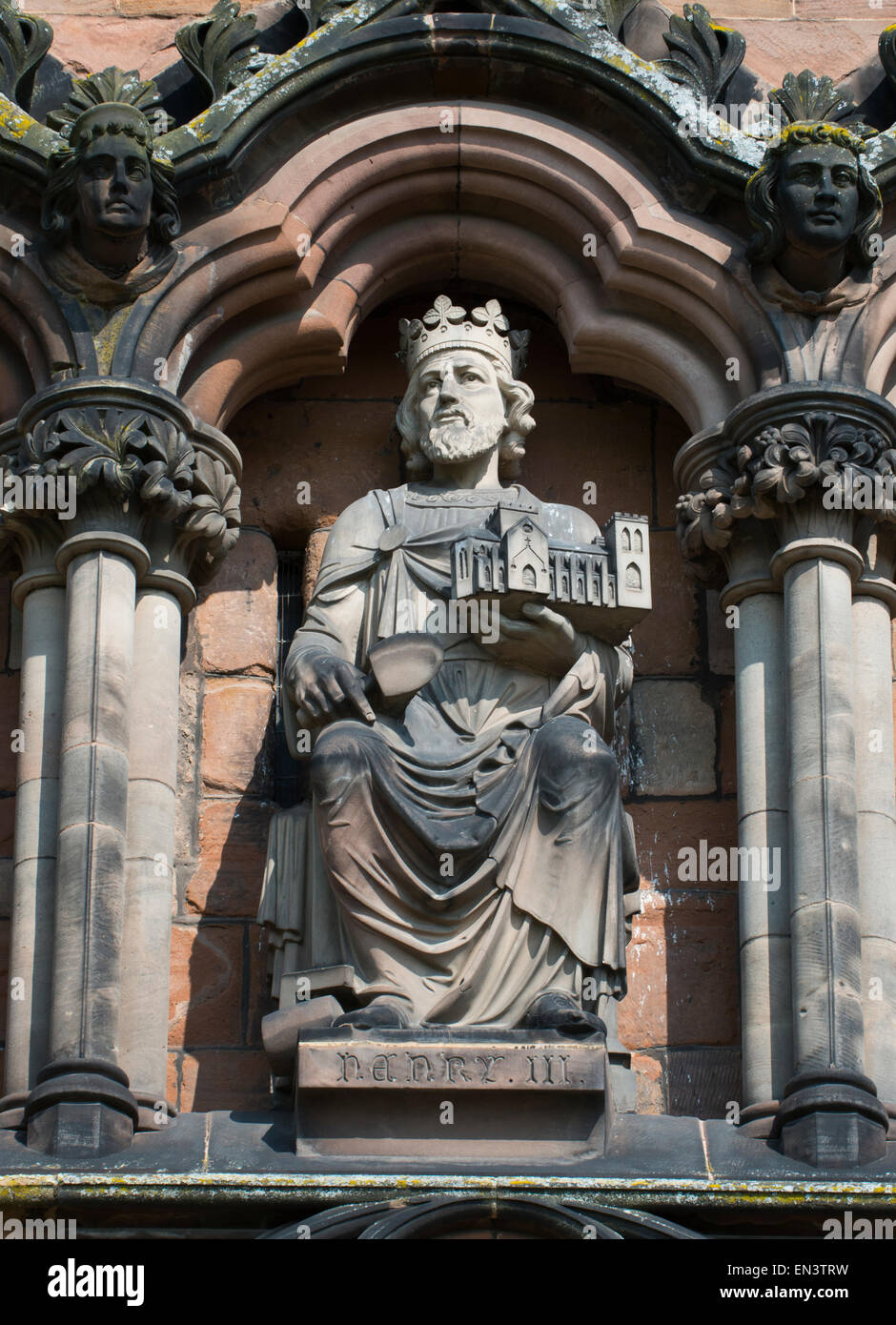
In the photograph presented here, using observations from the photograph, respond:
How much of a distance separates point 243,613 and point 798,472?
6.57 feet

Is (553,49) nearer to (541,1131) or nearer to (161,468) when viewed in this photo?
(161,468)

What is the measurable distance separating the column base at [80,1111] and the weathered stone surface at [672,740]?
7.54 ft

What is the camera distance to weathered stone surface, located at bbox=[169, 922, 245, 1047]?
464 inches

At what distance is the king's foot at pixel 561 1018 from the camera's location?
1068 centimetres

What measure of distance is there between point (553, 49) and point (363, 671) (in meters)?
2.32

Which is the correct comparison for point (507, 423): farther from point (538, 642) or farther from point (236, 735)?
point (236, 735)

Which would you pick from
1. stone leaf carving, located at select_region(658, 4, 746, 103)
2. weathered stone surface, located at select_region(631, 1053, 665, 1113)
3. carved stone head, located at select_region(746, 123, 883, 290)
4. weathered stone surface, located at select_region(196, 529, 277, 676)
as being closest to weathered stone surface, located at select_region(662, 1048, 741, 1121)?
weathered stone surface, located at select_region(631, 1053, 665, 1113)

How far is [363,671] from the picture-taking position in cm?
1162

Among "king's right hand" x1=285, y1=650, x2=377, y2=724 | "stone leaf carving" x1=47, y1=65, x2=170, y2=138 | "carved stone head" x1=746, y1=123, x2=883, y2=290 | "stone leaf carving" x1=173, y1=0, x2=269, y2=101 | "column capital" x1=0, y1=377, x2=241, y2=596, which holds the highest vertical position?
"stone leaf carving" x1=173, y1=0, x2=269, y2=101

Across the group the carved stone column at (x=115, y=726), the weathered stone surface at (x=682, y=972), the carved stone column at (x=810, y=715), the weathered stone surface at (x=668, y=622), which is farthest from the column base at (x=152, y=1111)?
the weathered stone surface at (x=668, y=622)

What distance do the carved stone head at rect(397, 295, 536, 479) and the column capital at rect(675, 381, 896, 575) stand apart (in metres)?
0.67

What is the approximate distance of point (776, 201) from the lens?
12141mm

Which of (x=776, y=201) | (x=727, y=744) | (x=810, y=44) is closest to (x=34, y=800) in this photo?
(x=727, y=744)

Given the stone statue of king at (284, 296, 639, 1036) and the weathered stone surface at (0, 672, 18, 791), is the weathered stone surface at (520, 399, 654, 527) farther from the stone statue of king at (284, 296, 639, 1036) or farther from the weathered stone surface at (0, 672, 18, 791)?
the weathered stone surface at (0, 672, 18, 791)
